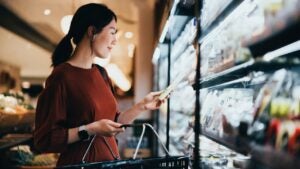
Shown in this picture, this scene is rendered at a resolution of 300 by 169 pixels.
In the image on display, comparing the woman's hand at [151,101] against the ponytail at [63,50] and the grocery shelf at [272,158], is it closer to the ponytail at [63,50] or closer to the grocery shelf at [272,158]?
the ponytail at [63,50]

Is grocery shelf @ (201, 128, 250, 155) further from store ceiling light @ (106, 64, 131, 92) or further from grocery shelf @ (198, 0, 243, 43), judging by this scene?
store ceiling light @ (106, 64, 131, 92)

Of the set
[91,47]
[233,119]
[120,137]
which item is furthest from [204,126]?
[120,137]

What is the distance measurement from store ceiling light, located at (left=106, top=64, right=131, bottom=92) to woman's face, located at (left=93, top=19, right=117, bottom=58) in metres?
4.93

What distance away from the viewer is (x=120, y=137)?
6.33 meters

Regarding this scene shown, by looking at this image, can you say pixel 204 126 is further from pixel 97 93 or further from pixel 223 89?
pixel 97 93

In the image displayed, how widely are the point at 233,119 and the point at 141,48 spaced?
5.16m

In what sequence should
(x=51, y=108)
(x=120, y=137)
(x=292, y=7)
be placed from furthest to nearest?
(x=120, y=137), (x=51, y=108), (x=292, y=7)

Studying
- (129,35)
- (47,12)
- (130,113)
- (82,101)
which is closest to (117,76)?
(129,35)

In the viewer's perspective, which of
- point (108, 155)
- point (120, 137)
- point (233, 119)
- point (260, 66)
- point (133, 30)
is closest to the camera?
point (260, 66)

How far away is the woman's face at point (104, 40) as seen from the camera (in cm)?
203

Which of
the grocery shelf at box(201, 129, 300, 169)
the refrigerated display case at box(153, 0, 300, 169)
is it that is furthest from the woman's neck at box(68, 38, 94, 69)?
the grocery shelf at box(201, 129, 300, 169)

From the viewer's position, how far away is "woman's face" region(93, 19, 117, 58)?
2.03 meters

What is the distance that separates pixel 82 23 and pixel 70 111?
44cm

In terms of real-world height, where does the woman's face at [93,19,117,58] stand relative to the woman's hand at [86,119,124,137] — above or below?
above
